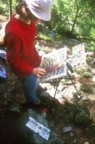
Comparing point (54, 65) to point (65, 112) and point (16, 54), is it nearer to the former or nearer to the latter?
point (16, 54)

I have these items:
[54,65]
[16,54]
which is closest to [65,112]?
[54,65]

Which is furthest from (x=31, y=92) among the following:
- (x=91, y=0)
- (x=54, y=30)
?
(x=54, y=30)

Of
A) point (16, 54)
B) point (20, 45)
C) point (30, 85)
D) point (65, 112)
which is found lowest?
point (65, 112)

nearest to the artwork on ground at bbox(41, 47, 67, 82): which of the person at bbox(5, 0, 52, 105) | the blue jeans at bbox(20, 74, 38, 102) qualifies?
the blue jeans at bbox(20, 74, 38, 102)

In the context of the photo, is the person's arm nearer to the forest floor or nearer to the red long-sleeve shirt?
the red long-sleeve shirt

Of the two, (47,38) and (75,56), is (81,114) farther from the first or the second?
(47,38)

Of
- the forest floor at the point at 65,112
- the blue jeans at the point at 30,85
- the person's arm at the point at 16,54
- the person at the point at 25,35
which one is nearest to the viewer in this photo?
the person at the point at 25,35

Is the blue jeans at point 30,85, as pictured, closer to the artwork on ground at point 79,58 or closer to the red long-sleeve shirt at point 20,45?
the red long-sleeve shirt at point 20,45

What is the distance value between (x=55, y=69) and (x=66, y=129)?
118 centimetres

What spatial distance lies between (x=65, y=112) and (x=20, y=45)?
1.86m

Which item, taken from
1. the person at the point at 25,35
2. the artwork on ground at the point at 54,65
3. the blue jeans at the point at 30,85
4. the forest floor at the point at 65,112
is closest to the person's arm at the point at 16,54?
the person at the point at 25,35

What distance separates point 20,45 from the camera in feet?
11.8

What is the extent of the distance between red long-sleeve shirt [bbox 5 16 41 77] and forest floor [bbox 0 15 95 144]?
2.80 ft

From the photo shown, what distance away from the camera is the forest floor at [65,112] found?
432 cm
